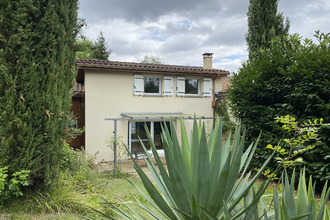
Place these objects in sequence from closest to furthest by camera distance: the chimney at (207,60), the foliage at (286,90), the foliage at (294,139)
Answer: the foliage at (294,139), the foliage at (286,90), the chimney at (207,60)

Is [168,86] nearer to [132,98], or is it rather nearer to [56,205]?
[132,98]

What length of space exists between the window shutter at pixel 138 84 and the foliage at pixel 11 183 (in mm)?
8722

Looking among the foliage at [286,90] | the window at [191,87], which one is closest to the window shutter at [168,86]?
the window at [191,87]

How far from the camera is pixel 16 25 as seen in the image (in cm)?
446

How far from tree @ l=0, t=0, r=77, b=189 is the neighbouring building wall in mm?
7157

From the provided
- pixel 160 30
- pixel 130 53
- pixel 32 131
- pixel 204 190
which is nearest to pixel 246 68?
pixel 32 131

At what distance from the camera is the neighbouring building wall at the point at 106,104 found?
11945 millimetres

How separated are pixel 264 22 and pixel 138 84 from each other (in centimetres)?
964

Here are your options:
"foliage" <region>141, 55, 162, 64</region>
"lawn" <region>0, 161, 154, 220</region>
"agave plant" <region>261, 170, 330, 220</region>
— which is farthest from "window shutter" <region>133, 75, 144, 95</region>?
"foliage" <region>141, 55, 162, 64</region>

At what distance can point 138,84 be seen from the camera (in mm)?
12820

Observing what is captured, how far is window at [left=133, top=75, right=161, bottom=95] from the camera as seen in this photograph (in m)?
12.8

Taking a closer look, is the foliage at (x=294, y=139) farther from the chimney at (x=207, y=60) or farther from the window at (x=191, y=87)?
the chimney at (x=207, y=60)

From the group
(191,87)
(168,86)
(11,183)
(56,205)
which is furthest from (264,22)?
(11,183)

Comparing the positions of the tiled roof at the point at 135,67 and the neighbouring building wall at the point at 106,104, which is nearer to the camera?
the tiled roof at the point at 135,67
